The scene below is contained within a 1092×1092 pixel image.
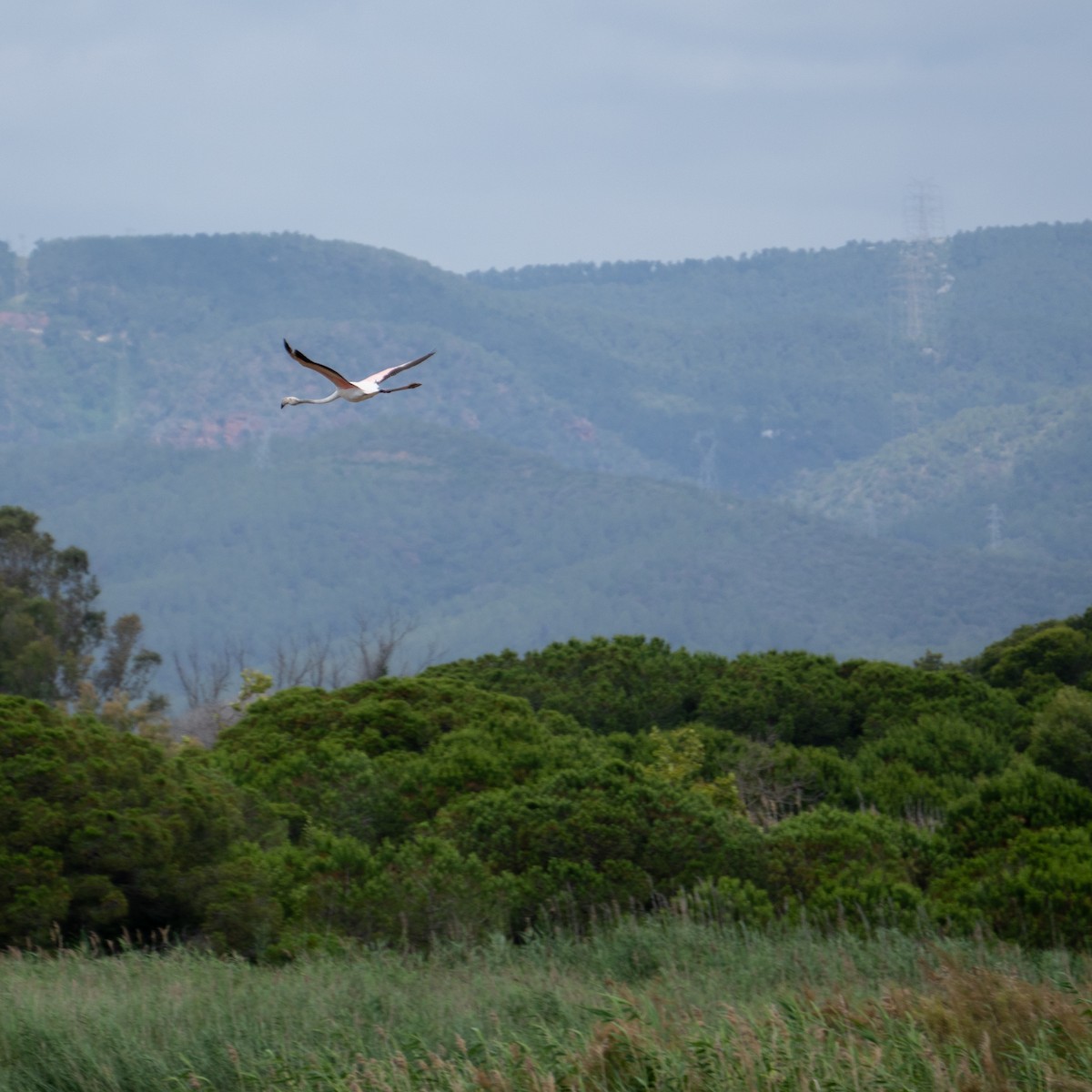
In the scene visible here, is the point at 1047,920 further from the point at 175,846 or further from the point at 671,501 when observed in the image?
the point at 671,501

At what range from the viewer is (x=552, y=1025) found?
A: 761 centimetres

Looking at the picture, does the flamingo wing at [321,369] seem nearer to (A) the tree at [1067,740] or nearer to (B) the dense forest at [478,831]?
(B) the dense forest at [478,831]

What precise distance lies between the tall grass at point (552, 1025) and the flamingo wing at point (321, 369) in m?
3.55

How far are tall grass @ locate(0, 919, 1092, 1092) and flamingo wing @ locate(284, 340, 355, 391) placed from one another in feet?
11.7

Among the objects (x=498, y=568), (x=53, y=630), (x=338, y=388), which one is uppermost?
(x=338, y=388)

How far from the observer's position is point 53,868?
11031 millimetres

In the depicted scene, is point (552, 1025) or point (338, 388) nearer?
point (338, 388)

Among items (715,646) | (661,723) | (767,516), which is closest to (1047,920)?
(661,723)

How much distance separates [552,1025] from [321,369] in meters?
4.82

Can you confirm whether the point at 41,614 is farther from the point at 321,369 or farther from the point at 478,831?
the point at 321,369

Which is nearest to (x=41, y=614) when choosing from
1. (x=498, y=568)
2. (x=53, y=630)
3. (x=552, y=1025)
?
(x=53, y=630)

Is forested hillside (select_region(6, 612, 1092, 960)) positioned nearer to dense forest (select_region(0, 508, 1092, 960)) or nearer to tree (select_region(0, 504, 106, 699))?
dense forest (select_region(0, 508, 1092, 960))

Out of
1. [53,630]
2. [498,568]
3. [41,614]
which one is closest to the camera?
[41,614]

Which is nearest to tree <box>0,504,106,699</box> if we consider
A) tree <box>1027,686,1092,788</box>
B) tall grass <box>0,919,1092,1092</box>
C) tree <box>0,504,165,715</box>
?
tree <box>0,504,165,715</box>
